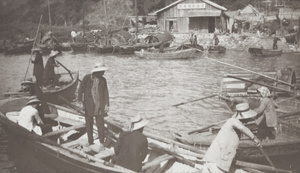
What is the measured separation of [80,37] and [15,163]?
1422 inches

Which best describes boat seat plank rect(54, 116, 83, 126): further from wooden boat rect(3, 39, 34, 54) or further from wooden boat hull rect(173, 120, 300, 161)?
wooden boat rect(3, 39, 34, 54)

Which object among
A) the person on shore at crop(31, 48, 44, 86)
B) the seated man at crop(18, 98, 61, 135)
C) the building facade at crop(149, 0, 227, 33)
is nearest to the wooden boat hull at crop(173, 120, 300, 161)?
the seated man at crop(18, 98, 61, 135)

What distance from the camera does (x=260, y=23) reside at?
131 feet

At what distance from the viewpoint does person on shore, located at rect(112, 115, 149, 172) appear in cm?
489

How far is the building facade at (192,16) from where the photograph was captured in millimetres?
40688

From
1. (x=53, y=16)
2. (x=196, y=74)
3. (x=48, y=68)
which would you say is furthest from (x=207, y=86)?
(x=53, y=16)

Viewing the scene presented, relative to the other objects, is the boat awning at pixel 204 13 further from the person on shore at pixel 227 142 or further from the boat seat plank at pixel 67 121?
the person on shore at pixel 227 142

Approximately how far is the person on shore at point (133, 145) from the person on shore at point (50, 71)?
7.61m

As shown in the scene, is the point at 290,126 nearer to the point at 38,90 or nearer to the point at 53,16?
the point at 38,90

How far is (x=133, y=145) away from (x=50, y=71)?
8163 millimetres

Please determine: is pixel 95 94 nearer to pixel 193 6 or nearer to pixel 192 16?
pixel 192 16

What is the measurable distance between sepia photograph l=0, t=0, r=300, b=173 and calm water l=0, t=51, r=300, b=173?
6cm

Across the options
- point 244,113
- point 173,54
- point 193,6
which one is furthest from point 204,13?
point 244,113

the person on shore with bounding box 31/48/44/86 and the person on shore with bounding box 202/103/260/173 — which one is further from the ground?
the person on shore with bounding box 31/48/44/86
